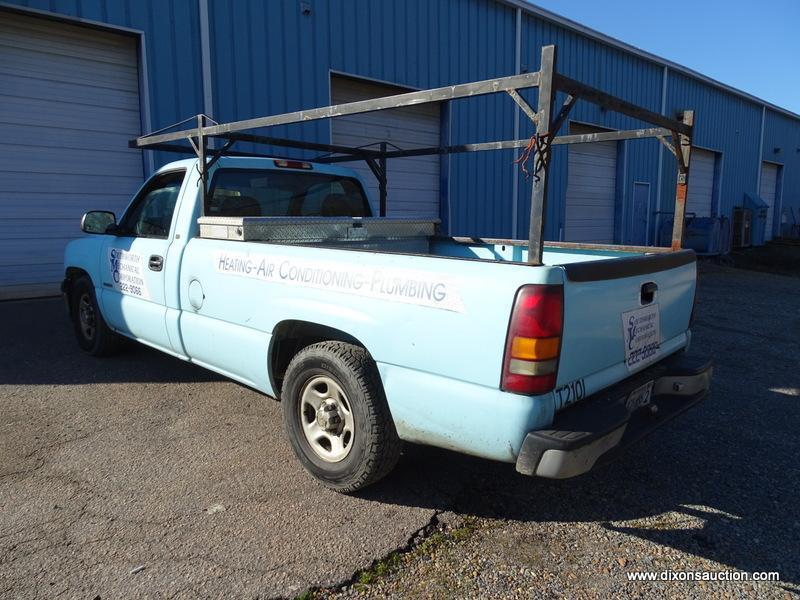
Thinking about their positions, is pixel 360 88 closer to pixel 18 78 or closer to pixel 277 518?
pixel 18 78

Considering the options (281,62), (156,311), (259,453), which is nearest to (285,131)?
(281,62)

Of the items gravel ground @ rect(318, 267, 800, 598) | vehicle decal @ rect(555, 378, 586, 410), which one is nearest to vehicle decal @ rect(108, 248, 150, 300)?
gravel ground @ rect(318, 267, 800, 598)

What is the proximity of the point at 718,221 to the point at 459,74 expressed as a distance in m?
9.28

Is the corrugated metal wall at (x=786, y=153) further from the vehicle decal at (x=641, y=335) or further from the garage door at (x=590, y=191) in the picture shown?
the vehicle decal at (x=641, y=335)

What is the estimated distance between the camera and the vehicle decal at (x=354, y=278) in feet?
8.61

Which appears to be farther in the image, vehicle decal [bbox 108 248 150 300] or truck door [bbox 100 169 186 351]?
vehicle decal [bbox 108 248 150 300]

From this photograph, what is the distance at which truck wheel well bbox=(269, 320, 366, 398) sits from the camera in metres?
3.23

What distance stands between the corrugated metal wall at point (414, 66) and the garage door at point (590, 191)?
0.33 meters

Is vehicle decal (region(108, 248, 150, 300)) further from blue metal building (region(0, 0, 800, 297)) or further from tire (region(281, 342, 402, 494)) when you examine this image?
blue metal building (region(0, 0, 800, 297))

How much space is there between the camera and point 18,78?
789 centimetres

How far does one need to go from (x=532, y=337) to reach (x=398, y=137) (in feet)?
33.5

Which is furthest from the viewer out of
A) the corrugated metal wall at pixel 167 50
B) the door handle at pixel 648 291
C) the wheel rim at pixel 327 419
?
the corrugated metal wall at pixel 167 50

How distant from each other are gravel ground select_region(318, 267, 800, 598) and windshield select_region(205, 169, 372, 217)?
7.79 ft

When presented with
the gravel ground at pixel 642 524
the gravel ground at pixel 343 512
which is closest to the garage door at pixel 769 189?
the gravel ground at pixel 343 512
